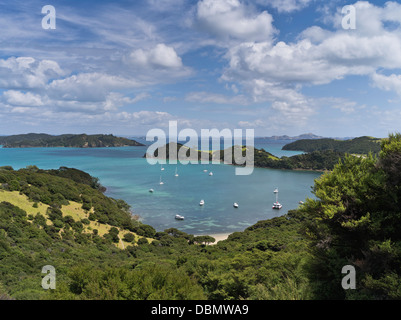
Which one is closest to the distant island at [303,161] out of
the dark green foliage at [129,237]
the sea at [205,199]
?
the sea at [205,199]

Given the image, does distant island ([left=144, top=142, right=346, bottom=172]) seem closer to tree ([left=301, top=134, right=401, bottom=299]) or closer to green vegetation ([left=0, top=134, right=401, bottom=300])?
green vegetation ([left=0, top=134, right=401, bottom=300])

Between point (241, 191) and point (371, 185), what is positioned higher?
point (371, 185)

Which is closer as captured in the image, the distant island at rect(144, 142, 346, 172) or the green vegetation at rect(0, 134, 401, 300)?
the green vegetation at rect(0, 134, 401, 300)

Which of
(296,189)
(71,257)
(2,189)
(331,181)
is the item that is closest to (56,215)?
(2,189)


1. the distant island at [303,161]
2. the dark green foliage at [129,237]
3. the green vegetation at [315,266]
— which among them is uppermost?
the distant island at [303,161]

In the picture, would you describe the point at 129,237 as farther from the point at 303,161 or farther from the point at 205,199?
the point at 303,161

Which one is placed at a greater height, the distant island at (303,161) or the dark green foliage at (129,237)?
the distant island at (303,161)

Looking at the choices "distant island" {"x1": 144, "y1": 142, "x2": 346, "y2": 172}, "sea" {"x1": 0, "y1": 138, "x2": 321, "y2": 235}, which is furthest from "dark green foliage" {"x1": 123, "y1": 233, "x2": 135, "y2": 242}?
"distant island" {"x1": 144, "y1": 142, "x2": 346, "y2": 172}

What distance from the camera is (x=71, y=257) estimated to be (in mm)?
19922

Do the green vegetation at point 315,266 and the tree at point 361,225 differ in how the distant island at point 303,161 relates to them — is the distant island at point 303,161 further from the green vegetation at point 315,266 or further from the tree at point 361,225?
the tree at point 361,225

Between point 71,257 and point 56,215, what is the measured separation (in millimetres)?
10682

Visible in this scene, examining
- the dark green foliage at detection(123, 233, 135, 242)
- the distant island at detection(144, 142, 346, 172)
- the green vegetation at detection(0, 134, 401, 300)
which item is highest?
the distant island at detection(144, 142, 346, 172)

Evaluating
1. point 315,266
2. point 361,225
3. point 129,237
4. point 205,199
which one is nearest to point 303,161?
point 205,199

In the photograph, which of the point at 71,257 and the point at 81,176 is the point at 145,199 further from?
the point at 71,257
